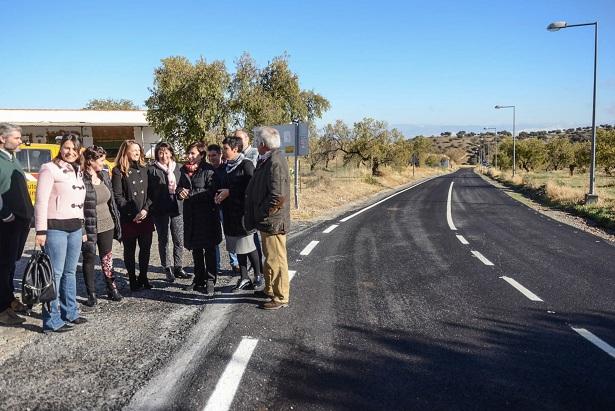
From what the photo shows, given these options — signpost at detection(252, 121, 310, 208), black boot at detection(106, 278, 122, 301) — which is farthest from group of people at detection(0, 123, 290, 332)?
signpost at detection(252, 121, 310, 208)

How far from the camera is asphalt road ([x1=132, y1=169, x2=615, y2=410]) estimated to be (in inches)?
131

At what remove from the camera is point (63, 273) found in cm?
475

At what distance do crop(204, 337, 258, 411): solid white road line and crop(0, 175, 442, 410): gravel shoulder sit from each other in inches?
18.5

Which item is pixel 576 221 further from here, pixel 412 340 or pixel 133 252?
pixel 133 252

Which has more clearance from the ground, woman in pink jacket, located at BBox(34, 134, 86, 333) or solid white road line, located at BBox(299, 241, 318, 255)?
Result: woman in pink jacket, located at BBox(34, 134, 86, 333)

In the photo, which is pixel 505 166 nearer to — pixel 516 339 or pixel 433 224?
pixel 433 224

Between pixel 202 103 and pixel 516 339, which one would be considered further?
pixel 202 103

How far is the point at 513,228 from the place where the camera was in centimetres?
1273

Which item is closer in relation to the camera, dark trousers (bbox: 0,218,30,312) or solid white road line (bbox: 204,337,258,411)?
solid white road line (bbox: 204,337,258,411)

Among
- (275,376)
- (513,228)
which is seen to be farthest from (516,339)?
(513,228)

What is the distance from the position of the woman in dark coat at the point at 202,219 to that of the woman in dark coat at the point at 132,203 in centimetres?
61

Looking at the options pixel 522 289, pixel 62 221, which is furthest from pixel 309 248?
pixel 62 221

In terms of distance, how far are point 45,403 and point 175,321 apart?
1766 mm

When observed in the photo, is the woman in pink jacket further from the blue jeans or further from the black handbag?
the black handbag
